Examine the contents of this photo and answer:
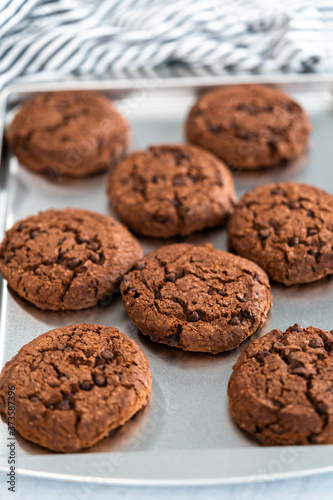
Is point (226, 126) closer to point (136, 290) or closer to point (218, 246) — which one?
point (218, 246)

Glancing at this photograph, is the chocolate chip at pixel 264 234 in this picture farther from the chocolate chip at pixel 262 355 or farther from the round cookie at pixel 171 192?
the chocolate chip at pixel 262 355

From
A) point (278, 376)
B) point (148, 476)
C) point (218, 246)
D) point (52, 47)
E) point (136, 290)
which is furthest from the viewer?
point (52, 47)

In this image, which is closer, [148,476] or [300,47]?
[148,476]

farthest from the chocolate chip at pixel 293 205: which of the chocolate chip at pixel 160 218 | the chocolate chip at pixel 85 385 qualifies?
the chocolate chip at pixel 85 385

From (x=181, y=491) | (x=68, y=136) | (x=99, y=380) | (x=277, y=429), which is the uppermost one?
(x=68, y=136)

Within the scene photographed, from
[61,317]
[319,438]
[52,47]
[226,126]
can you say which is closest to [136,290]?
[61,317]

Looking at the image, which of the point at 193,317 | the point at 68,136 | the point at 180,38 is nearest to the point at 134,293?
the point at 193,317

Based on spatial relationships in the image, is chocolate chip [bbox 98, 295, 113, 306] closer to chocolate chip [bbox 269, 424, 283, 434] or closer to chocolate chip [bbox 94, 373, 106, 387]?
chocolate chip [bbox 94, 373, 106, 387]

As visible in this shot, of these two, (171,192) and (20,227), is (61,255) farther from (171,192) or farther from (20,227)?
(171,192)
